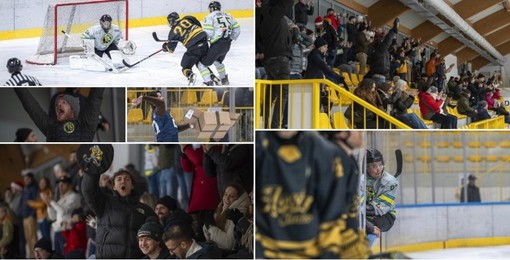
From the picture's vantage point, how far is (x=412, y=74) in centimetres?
435

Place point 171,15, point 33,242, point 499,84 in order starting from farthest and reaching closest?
point 33,242 < point 171,15 < point 499,84

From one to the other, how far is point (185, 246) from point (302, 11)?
168 centimetres

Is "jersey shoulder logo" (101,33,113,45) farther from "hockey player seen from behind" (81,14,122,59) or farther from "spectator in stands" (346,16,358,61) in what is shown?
"spectator in stands" (346,16,358,61)

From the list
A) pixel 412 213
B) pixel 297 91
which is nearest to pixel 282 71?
pixel 297 91

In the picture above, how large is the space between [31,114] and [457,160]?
104 inches

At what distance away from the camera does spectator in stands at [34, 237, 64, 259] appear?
512 centimetres

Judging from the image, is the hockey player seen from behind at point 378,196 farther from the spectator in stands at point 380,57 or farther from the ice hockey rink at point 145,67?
the ice hockey rink at point 145,67

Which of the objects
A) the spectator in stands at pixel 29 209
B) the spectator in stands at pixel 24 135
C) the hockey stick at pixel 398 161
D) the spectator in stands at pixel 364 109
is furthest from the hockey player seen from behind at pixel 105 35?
the hockey stick at pixel 398 161

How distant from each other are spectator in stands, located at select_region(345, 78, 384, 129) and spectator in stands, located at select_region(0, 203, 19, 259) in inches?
103

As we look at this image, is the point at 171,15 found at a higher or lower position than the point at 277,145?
higher

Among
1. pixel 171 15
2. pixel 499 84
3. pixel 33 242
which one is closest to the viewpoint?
pixel 499 84

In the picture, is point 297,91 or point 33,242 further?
point 33,242

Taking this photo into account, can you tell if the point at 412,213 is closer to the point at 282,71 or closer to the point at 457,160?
the point at 457,160

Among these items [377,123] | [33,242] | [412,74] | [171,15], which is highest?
[171,15]
